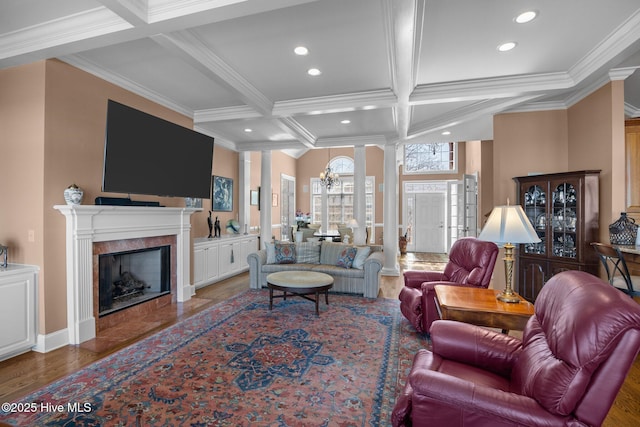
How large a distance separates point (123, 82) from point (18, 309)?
2629 mm

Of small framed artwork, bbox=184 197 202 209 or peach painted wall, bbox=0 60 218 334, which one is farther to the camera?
small framed artwork, bbox=184 197 202 209

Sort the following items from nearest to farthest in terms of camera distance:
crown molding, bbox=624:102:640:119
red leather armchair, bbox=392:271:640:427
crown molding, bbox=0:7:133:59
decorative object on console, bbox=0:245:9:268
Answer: red leather armchair, bbox=392:271:640:427 → crown molding, bbox=0:7:133:59 → decorative object on console, bbox=0:245:9:268 → crown molding, bbox=624:102:640:119

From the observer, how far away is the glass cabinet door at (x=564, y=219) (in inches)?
152

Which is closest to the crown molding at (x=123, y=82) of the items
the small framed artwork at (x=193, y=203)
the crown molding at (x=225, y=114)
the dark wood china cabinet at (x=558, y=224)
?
the crown molding at (x=225, y=114)

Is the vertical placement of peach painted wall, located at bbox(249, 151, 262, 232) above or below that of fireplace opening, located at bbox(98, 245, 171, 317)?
above

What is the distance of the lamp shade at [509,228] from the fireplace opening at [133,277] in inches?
155

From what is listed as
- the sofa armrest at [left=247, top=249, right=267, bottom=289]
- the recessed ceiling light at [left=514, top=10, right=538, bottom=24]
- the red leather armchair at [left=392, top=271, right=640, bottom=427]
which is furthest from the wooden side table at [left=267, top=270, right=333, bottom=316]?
the recessed ceiling light at [left=514, top=10, right=538, bottom=24]

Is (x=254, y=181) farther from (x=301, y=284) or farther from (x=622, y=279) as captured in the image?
(x=622, y=279)

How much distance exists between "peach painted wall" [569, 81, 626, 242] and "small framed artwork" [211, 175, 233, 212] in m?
6.13

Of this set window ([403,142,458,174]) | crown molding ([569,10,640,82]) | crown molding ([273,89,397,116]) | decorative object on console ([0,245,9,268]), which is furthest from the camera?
window ([403,142,458,174])

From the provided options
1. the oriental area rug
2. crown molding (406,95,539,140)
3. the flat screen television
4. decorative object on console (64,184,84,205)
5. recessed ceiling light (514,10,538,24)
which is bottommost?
the oriental area rug

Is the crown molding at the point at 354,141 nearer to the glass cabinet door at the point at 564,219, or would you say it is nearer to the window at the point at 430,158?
the glass cabinet door at the point at 564,219

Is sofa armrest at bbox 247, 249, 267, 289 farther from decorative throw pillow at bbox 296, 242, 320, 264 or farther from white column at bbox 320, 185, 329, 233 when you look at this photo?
white column at bbox 320, 185, 329, 233

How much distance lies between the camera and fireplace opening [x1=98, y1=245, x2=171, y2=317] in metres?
3.66
